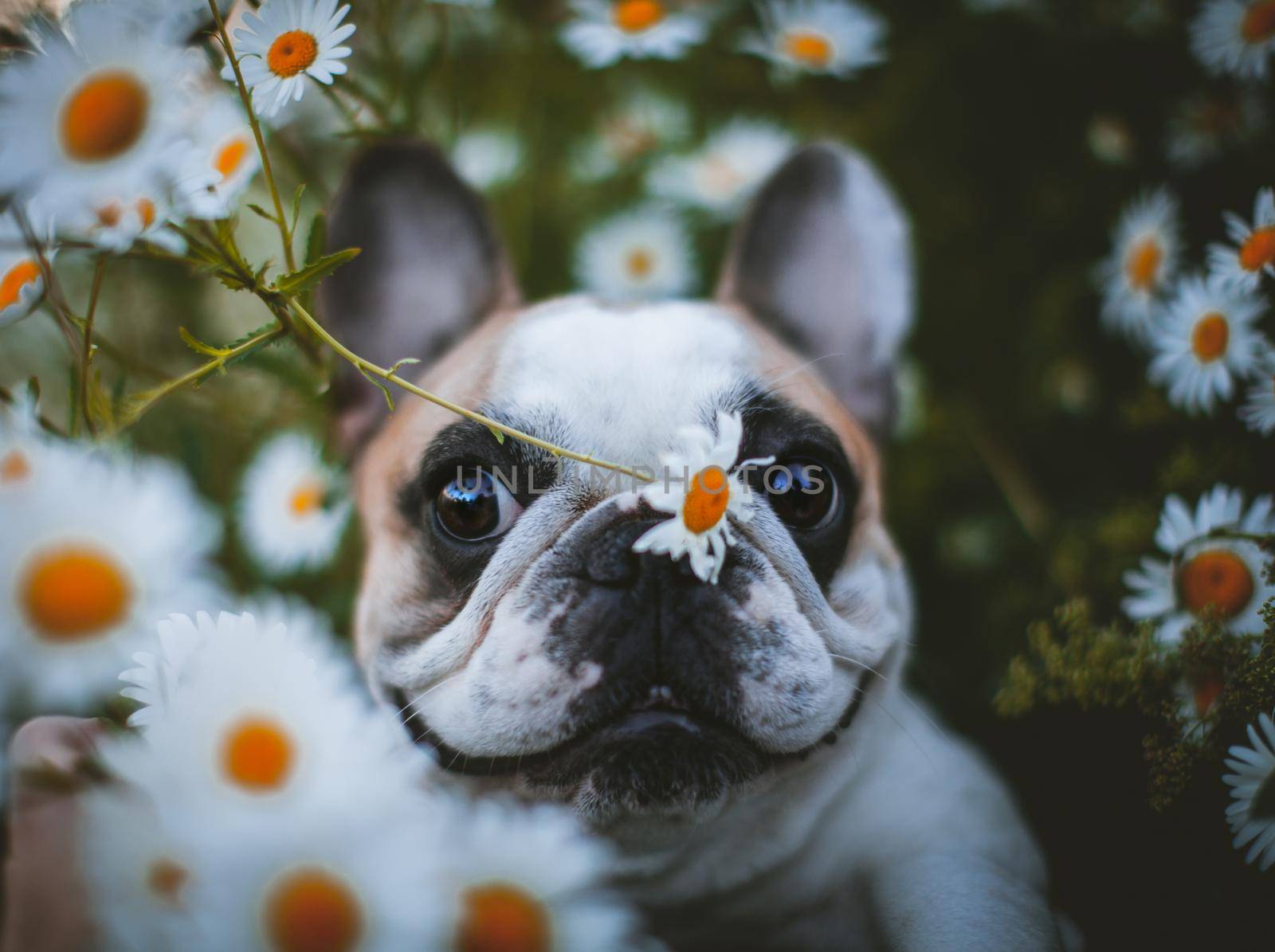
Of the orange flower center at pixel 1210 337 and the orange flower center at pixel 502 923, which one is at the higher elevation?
the orange flower center at pixel 502 923

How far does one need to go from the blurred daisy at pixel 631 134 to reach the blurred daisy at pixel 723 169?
112 millimetres

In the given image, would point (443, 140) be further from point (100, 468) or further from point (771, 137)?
point (100, 468)

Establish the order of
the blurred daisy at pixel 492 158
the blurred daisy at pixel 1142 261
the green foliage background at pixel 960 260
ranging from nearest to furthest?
the blurred daisy at pixel 1142 261, the green foliage background at pixel 960 260, the blurred daisy at pixel 492 158

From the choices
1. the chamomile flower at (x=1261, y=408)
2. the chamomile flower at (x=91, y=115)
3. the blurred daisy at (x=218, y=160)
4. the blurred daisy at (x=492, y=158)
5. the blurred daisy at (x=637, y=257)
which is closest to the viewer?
the chamomile flower at (x=91, y=115)

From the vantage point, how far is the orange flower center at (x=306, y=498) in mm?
1823

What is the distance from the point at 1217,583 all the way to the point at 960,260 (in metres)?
1.52

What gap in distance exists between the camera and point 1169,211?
77.9 inches

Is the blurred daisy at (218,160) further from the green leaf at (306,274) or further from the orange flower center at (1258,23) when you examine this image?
the orange flower center at (1258,23)

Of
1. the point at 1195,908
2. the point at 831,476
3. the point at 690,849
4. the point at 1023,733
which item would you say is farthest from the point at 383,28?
the point at 1195,908

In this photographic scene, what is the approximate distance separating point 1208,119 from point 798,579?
73.5 inches

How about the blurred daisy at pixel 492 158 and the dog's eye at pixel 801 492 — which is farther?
the blurred daisy at pixel 492 158

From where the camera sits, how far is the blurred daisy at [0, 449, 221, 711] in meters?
0.93

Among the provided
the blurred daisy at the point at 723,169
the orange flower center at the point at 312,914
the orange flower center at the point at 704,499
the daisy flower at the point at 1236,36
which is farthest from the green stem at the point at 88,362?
the daisy flower at the point at 1236,36

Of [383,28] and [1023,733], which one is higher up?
[383,28]
